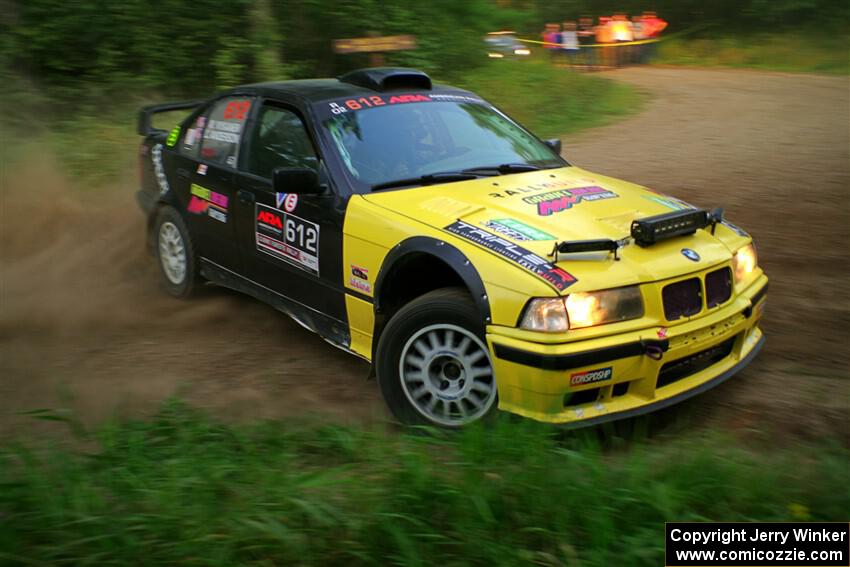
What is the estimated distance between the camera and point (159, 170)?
657 centimetres

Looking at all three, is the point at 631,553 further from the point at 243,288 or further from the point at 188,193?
the point at 188,193

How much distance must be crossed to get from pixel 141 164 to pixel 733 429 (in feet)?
16.4

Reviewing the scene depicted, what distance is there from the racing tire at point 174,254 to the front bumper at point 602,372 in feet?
10.1

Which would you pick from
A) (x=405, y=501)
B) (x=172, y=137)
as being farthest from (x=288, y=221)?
(x=405, y=501)

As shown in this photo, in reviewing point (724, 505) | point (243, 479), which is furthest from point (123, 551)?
point (724, 505)

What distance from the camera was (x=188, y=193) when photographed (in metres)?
6.12

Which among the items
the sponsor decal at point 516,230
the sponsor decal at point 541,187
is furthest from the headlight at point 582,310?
the sponsor decal at point 541,187

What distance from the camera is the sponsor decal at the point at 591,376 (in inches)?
148

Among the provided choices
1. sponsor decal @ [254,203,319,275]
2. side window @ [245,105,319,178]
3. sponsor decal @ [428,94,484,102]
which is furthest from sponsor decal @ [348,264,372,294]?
sponsor decal @ [428,94,484,102]

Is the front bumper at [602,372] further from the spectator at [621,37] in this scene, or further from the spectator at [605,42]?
the spectator at [621,37]

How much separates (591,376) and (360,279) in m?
1.45

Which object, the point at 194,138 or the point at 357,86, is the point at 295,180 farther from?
the point at 194,138

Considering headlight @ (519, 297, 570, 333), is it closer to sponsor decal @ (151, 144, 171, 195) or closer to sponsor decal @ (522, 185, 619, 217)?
sponsor decal @ (522, 185, 619, 217)

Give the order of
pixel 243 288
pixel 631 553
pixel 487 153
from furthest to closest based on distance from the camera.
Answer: pixel 243 288
pixel 487 153
pixel 631 553
